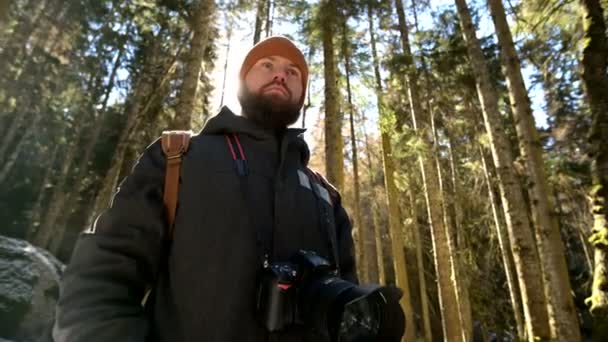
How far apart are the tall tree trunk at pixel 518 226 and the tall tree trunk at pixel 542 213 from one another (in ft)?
0.54

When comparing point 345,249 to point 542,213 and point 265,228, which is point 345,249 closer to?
point 265,228

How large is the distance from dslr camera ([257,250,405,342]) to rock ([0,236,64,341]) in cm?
791

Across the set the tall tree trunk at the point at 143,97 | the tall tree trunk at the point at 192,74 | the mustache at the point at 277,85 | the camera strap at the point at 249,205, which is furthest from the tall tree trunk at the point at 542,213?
the tall tree trunk at the point at 143,97

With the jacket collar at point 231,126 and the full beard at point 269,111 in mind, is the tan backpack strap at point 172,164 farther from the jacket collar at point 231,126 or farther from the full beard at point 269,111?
the full beard at point 269,111

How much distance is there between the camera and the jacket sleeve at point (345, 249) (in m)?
1.95

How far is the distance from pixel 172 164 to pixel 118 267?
0.46 meters

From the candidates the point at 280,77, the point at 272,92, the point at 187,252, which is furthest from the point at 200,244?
the point at 280,77

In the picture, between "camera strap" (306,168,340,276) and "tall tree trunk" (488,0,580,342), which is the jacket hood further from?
"tall tree trunk" (488,0,580,342)

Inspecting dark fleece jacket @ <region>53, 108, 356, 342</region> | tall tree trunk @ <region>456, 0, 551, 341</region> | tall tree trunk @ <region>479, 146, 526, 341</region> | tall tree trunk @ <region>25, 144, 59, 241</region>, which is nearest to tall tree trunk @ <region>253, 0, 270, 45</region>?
tall tree trunk @ <region>456, 0, 551, 341</region>

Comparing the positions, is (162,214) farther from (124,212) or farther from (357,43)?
(357,43)

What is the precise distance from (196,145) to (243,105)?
0.50 meters

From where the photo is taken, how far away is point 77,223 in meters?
22.0

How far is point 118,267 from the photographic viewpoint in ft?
4.01

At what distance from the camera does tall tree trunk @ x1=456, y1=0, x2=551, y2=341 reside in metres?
5.77
